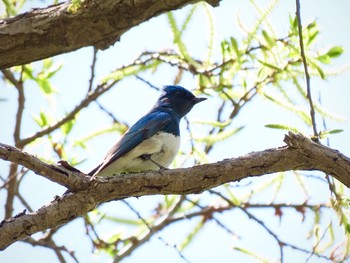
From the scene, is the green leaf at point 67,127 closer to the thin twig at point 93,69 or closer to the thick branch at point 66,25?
the thin twig at point 93,69

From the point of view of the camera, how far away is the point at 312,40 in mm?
4281

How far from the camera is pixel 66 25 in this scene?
3998 mm

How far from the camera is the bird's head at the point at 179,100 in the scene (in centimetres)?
575

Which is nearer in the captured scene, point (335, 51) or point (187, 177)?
point (187, 177)

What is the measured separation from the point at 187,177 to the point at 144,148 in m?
1.48

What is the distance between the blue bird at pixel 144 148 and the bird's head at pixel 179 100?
15.5 inches

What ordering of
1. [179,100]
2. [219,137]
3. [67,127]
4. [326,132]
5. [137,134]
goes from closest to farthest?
[326,132] < [219,137] < [67,127] < [137,134] < [179,100]

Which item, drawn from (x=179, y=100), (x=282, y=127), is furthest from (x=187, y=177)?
(x=179, y=100)

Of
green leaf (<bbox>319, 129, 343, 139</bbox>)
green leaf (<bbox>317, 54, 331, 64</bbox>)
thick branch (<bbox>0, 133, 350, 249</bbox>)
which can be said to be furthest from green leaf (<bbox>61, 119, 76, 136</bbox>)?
green leaf (<bbox>319, 129, 343, 139</bbox>)

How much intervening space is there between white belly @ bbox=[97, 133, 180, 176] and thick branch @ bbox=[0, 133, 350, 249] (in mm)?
1321

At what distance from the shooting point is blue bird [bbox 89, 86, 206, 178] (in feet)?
15.8

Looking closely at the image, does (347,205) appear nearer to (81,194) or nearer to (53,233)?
(81,194)

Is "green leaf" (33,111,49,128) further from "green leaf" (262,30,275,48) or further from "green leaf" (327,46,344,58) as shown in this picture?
"green leaf" (327,46,344,58)

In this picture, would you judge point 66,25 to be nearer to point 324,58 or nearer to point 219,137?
point 219,137
